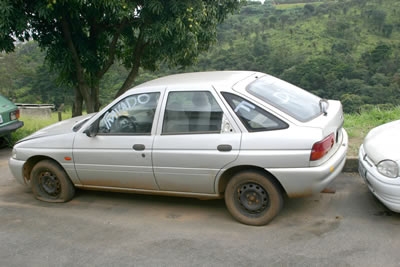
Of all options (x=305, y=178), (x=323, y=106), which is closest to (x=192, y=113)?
(x=305, y=178)

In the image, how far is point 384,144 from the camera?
14.6ft

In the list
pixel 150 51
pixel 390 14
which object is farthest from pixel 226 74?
pixel 390 14

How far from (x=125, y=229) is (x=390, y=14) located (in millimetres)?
54536

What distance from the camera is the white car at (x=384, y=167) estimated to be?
13.2 ft

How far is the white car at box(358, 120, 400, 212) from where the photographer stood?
4012 mm

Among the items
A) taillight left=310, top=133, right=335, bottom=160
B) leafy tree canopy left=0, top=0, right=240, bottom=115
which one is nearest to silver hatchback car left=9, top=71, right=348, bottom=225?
taillight left=310, top=133, right=335, bottom=160

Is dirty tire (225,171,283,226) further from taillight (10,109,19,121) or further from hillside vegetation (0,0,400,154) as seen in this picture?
taillight (10,109,19,121)

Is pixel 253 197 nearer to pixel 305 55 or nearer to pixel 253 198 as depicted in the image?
pixel 253 198

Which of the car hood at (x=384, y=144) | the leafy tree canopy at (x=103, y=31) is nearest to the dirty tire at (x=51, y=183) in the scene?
the leafy tree canopy at (x=103, y=31)

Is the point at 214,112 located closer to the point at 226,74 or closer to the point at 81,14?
the point at 226,74

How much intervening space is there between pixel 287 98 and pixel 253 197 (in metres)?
1.18

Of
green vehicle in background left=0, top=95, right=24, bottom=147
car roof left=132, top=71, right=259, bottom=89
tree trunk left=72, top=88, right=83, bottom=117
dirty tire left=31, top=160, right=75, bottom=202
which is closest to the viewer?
car roof left=132, top=71, right=259, bottom=89

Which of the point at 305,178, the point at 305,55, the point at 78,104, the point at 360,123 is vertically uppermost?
the point at 305,55

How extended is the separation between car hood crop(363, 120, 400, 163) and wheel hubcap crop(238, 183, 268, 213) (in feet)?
4.09
